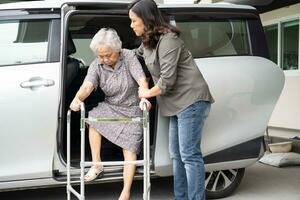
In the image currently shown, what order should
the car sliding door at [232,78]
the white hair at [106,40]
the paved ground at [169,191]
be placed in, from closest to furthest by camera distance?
1. the white hair at [106,40]
2. the car sliding door at [232,78]
3. the paved ground at [169,191]

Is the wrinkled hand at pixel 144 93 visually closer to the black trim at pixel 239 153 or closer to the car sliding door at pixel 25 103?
the car sliding door at pixel 25 103

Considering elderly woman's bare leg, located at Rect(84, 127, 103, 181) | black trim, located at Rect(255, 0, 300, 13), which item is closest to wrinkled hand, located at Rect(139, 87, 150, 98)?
elderly woman's bare leg, located at Rect(84, 127, 103, 181)

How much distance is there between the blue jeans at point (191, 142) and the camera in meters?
3.64

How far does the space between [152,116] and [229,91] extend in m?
0.79

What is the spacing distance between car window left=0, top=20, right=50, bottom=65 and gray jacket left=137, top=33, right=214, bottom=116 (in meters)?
0.90

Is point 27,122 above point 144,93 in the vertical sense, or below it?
below

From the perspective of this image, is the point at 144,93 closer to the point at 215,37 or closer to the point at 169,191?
the point at 215,37

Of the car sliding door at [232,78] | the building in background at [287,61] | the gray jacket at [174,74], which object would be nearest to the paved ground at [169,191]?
the car sliding door at [232,78]

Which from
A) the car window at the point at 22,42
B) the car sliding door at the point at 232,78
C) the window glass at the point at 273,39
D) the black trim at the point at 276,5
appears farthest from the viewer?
the window glass at the point at 273,39

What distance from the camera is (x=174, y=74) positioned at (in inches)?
137

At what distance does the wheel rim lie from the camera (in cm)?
448

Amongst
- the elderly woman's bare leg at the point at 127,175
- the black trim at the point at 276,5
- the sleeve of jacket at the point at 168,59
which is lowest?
the elderly woman's bare leg at the point at 127,175

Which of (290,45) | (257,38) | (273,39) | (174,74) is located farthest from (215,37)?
(273,39)

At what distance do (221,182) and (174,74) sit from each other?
163cm
